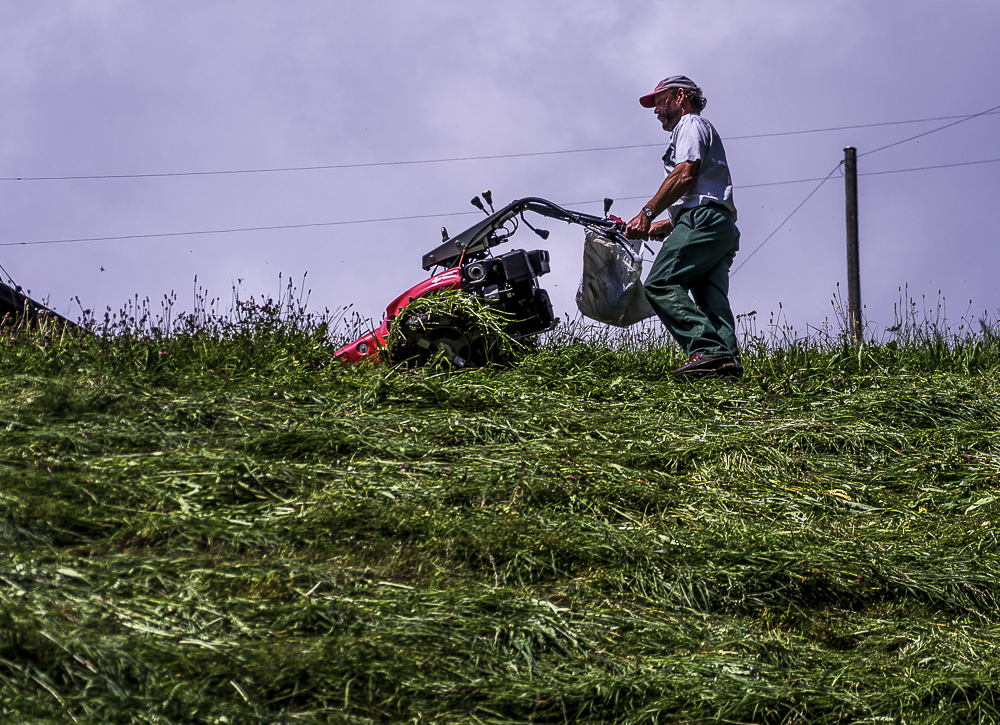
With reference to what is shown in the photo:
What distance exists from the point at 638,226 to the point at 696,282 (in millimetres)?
525

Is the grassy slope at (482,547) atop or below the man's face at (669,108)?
below

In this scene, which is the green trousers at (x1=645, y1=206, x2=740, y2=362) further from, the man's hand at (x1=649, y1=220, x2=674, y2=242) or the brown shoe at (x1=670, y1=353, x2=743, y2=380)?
the man's hand at (x1=649, y1=220, x2=674, y2=242)

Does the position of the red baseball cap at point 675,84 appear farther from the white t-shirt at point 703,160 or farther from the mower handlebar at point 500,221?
the mower handlebar at point 500,221

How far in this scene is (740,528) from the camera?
3668 millimetres

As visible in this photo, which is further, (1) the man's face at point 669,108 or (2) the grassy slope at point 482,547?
(1) the man's face at point 669,108

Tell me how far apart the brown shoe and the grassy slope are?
181mm

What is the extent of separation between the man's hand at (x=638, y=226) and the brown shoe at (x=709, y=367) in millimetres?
888

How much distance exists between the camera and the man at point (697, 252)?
215 inches

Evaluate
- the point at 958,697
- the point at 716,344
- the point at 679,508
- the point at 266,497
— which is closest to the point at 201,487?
the point at 266,497

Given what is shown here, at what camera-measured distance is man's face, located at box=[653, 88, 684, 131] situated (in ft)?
18.9

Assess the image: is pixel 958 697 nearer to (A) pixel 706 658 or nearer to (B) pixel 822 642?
(B) pixel 822 642

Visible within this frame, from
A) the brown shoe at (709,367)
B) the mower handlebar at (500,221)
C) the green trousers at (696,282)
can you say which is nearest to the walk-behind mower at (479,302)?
the mower handlebar at (500,221)

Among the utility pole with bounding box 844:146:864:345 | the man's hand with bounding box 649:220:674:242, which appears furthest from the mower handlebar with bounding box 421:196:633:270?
the utility pole with bounding box 844:146:864:345

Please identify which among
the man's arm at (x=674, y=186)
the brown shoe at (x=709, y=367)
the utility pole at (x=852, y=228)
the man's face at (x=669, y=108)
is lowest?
the brown shoe at (x=709, y=367)
